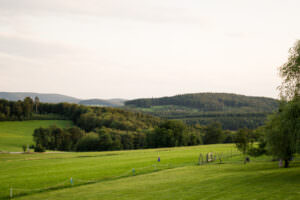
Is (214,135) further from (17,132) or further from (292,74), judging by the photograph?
(292,74)

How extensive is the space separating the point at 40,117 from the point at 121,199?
148243 millimetres

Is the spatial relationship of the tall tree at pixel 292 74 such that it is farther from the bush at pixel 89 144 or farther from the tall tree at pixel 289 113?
the bush at pixel 89 144

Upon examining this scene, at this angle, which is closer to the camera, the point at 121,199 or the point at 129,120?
the point at 121,199

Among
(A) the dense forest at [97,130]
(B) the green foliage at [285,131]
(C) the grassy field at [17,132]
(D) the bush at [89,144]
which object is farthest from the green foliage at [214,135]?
(B) the green foliage at [285,131]

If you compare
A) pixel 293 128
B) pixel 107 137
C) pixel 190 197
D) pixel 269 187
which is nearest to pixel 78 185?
pixel 190 197

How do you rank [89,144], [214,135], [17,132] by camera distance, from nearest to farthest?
[89,144], [17,132], [214,135]

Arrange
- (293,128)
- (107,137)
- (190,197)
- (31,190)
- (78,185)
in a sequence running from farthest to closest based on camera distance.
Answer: (107,137)
(78,185)
(31,190)
(293,128)
(190,197)

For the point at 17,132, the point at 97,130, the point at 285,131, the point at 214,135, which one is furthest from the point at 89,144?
the point at 285,131

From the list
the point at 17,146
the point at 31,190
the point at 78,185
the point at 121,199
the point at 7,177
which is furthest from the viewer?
the point at 17,146

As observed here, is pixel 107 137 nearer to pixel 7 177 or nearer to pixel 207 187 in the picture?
pixel 7 177

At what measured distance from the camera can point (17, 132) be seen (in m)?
126

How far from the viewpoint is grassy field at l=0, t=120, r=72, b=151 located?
9907 cm

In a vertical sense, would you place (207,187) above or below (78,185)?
above

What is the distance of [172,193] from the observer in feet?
73.8
